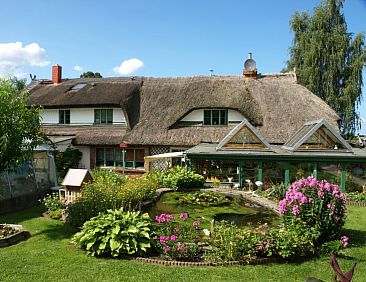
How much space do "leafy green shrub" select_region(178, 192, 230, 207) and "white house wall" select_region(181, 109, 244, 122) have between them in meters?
9.22

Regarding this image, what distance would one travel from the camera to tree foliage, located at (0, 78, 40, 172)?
9055 mm

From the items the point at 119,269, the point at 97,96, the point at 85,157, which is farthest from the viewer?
the point at 97,96

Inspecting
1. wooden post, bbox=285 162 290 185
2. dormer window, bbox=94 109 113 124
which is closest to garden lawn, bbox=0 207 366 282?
wooden post, bbox=285 162 290 185

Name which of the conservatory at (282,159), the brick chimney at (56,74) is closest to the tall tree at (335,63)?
the conservatory at (282,159)

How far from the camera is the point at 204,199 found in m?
15.7

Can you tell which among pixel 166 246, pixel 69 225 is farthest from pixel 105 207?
pixel 166 246

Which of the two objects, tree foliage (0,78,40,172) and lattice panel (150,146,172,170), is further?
lattice panel (150,146,172,170)

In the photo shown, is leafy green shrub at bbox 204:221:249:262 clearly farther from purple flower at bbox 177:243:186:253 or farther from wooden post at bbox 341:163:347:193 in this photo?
wooden post at bbox 341:163:347:193

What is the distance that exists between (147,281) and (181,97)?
2059 cm

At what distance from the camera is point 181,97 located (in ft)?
86.2

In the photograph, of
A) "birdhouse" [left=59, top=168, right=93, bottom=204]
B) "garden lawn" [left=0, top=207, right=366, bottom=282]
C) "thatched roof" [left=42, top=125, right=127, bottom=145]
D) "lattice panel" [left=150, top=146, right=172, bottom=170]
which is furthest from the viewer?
"thatched roof" [left=42, top=125, right=127, bottom=145]

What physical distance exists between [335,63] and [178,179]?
19.5 meters

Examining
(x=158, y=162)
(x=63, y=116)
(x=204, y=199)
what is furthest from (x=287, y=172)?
(x=63, y=116)

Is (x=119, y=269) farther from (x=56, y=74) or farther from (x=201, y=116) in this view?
(x=56, y=74)
